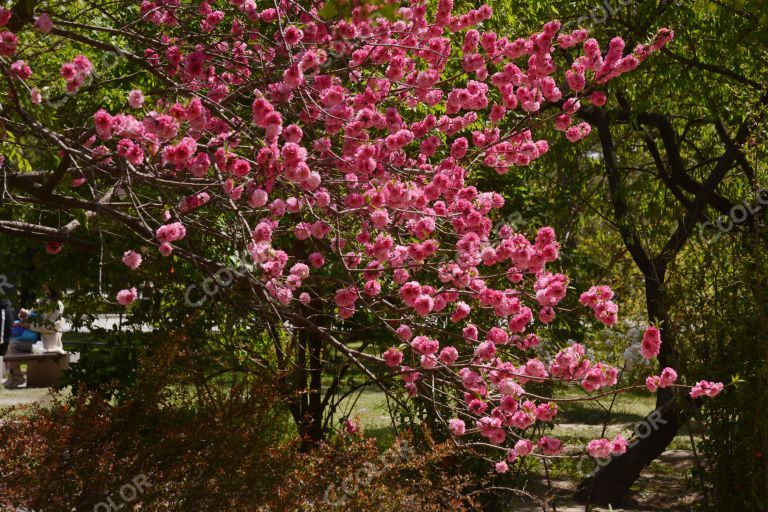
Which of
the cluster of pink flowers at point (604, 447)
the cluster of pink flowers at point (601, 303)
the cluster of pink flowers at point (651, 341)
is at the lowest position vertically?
the cluster of pink flowers at point (604, 447)

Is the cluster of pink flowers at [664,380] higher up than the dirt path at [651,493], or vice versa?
the cluster of pink flowers at [664,380]

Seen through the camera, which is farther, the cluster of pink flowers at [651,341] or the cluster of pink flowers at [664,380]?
the cluster of pink flowers at [664,380]

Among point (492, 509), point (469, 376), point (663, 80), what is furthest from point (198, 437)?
point (663, 80)

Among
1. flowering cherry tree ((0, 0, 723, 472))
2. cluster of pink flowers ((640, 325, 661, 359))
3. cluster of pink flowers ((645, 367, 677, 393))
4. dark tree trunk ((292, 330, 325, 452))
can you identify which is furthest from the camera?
dark tree trunk ((292, 330, 325, 452))

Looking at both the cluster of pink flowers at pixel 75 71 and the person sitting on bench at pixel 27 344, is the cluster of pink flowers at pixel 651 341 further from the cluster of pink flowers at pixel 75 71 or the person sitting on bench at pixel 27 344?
the person sitting on bench at pixel 27 344

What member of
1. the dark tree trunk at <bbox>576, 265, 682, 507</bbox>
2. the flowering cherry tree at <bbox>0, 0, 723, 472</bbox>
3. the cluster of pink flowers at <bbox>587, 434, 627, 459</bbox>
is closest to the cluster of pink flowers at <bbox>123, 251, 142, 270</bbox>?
the flowering cherry tree at <bbox>0, 0, 723, 472</bbox>

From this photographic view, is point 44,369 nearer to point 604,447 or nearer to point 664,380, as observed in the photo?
point 604,447

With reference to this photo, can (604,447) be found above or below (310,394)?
below

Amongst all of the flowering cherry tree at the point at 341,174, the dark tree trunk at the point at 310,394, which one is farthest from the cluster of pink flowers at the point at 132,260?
the dark tree trunk at the point at 310,394

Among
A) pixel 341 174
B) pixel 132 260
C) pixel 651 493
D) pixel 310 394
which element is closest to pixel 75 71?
pixel 132 260

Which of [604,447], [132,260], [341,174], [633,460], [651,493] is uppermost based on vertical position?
[341,174]

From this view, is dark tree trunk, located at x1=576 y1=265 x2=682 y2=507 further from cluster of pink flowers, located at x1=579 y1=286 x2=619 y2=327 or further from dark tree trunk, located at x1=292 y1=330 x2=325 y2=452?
cluster of pink flowers, located at x1=579 y1=286 x2=619 y2=327

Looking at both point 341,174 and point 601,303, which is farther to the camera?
point 341,174

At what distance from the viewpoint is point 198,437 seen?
501 centimetres
